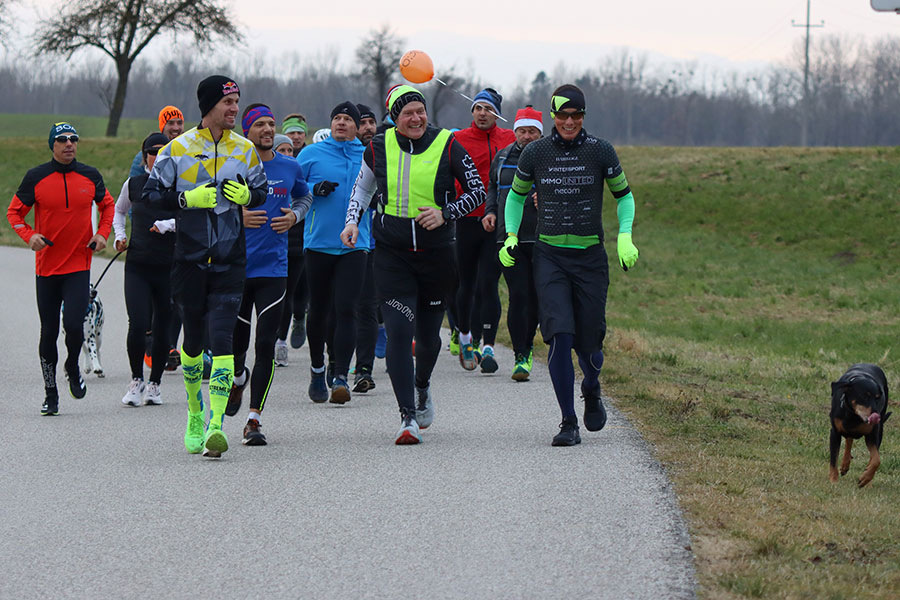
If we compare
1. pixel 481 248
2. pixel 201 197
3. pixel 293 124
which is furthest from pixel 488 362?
pixel 201 197

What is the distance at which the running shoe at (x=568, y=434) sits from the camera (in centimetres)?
775

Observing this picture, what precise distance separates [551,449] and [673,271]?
24682 millimetres

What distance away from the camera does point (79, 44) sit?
58719 mm

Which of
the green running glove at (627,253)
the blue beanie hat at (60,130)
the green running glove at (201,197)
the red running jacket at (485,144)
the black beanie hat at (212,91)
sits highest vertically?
the black beanie hat at (212,91)

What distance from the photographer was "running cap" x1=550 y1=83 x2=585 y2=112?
7766mm

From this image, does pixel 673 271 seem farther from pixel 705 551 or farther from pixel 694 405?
pixel 705 551

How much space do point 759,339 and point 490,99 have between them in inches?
404

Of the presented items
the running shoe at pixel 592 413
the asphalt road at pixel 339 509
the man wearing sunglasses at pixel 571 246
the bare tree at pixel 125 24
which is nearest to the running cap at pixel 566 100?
the man wearing sunglasses at pixel 571 246

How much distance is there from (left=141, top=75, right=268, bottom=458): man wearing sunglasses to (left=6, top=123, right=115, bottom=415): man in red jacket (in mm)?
2332

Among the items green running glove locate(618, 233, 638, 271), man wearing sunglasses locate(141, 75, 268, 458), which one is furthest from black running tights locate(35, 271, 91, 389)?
green running glove locate(618, 233, 638, 271)

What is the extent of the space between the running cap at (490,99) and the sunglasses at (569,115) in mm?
3298

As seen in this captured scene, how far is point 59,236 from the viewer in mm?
9484

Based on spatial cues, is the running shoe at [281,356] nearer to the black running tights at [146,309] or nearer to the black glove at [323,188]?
the black running tights at [146,309]

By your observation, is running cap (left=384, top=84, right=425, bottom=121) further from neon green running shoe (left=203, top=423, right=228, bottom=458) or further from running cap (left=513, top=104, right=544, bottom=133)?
running cap (left=513, top=104, right=544, bottom=133)
